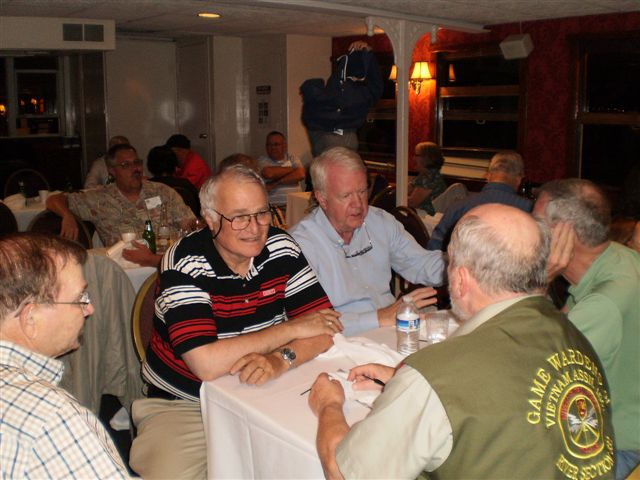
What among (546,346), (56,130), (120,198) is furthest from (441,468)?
(56,130)

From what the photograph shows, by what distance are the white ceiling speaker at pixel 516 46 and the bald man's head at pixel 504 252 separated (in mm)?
6473

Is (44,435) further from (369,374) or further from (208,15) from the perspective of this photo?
(208,15)

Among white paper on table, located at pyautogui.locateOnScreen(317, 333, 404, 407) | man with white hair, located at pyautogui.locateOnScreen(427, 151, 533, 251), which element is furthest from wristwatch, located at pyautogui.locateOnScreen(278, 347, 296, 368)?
man with white hair, located at pyautogui.locateOnScreen(427, 151, 533, 251)

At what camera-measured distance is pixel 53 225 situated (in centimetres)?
454

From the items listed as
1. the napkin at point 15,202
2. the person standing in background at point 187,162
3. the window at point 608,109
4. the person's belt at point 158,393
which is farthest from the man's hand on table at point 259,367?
the window at point 608,109

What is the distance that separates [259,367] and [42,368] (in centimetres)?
81

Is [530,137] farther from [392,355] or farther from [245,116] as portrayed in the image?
[392,355]

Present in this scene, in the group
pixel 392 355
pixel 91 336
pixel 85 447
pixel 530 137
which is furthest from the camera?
pixel 530 137

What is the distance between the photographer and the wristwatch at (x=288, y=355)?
7.26 ft

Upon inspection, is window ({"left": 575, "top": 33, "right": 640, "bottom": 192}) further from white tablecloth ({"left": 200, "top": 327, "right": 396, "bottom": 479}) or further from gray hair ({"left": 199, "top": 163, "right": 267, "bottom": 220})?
white tablecloth ({"left": 200, "top": 327, "right": 396, "bottom": 479})

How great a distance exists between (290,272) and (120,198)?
2559 millimetres

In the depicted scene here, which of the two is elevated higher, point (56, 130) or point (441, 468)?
point (56, 130)

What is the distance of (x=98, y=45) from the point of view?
8047 millimetres

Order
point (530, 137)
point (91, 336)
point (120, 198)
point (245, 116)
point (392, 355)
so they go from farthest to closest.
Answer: point (245, 116)
point (530, 137)
point (120, 198)
point (91, 336)
point (392, 355)
